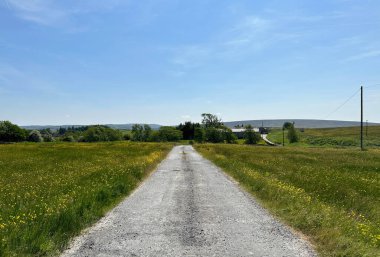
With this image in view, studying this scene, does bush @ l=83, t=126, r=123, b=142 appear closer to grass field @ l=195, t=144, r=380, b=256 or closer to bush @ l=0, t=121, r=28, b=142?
bush @ l=0, t=121, r=28, b=142

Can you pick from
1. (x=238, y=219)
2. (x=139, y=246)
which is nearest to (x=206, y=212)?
(x=238, y=219)

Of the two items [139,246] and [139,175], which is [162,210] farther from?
[139,175]

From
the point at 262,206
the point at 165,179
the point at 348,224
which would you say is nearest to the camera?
the point at 348,224

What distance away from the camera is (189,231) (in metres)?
9.36

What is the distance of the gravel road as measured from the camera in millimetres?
7707

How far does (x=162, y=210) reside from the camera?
12.2 m

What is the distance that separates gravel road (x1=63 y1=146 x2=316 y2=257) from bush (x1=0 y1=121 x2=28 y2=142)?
515ft

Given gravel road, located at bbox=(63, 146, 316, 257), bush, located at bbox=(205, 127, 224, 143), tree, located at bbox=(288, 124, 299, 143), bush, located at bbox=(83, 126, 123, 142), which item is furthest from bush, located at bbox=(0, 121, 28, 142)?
gravel road, located at bbox=(63, 146, 316, 257)

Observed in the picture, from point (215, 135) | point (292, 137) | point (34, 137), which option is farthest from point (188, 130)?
point (34, 137)

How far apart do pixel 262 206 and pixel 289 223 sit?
2.75 m

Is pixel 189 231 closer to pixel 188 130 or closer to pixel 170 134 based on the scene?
pixel 170 134

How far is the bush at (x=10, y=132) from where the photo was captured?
152 metres

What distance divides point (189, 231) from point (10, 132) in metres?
163

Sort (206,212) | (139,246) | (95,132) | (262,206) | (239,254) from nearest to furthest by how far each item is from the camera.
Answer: (239,254) < (139,246) < (206,212) < (262,206) < (95,132)
